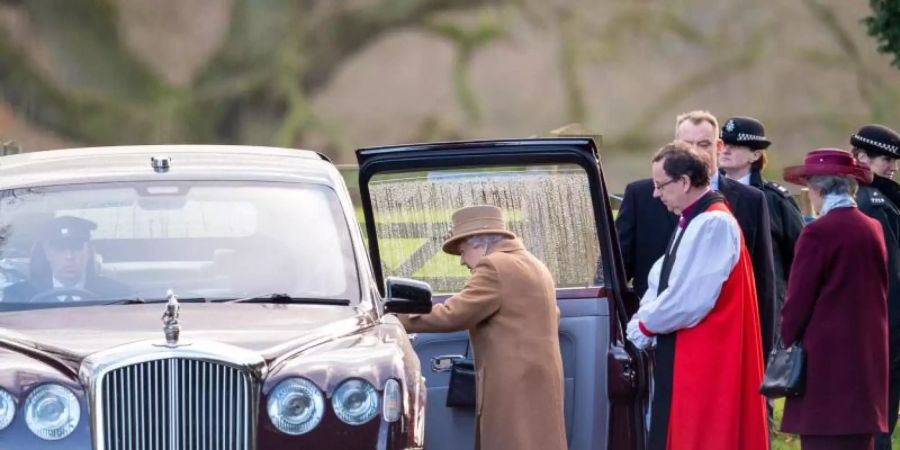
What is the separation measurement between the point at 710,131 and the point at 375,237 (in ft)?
6.36

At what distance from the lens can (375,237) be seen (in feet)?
27.2

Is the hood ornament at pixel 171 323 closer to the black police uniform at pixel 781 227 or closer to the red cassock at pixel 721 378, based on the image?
the red cassock at pixel 721 378

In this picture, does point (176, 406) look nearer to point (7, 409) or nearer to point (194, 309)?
point (7, 409)

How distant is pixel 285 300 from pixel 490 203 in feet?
4.87

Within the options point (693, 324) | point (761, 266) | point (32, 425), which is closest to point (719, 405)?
point (693, 324)

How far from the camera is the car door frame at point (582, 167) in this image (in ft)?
26.1

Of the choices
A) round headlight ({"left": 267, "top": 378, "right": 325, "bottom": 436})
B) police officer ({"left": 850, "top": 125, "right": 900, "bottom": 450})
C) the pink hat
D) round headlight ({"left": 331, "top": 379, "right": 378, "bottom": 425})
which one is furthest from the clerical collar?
round headlight ({"left": 267, "top": 378, "right": 325, "bottom": 436})

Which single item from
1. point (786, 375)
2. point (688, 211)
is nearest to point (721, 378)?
point (786, 375)

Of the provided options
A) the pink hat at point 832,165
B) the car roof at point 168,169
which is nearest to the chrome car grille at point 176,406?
the car roof at point 168,169

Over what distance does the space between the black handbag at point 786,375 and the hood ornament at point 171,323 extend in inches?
102

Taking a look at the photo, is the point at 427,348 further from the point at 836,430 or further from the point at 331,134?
the point at 331,134

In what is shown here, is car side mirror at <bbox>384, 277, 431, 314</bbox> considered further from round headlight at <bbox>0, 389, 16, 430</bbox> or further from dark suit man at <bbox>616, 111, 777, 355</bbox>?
dark suit man at <bbox>616, 111, 777, 355</bbox>

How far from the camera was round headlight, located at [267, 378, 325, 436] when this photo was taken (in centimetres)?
623

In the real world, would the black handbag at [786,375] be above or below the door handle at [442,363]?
below
